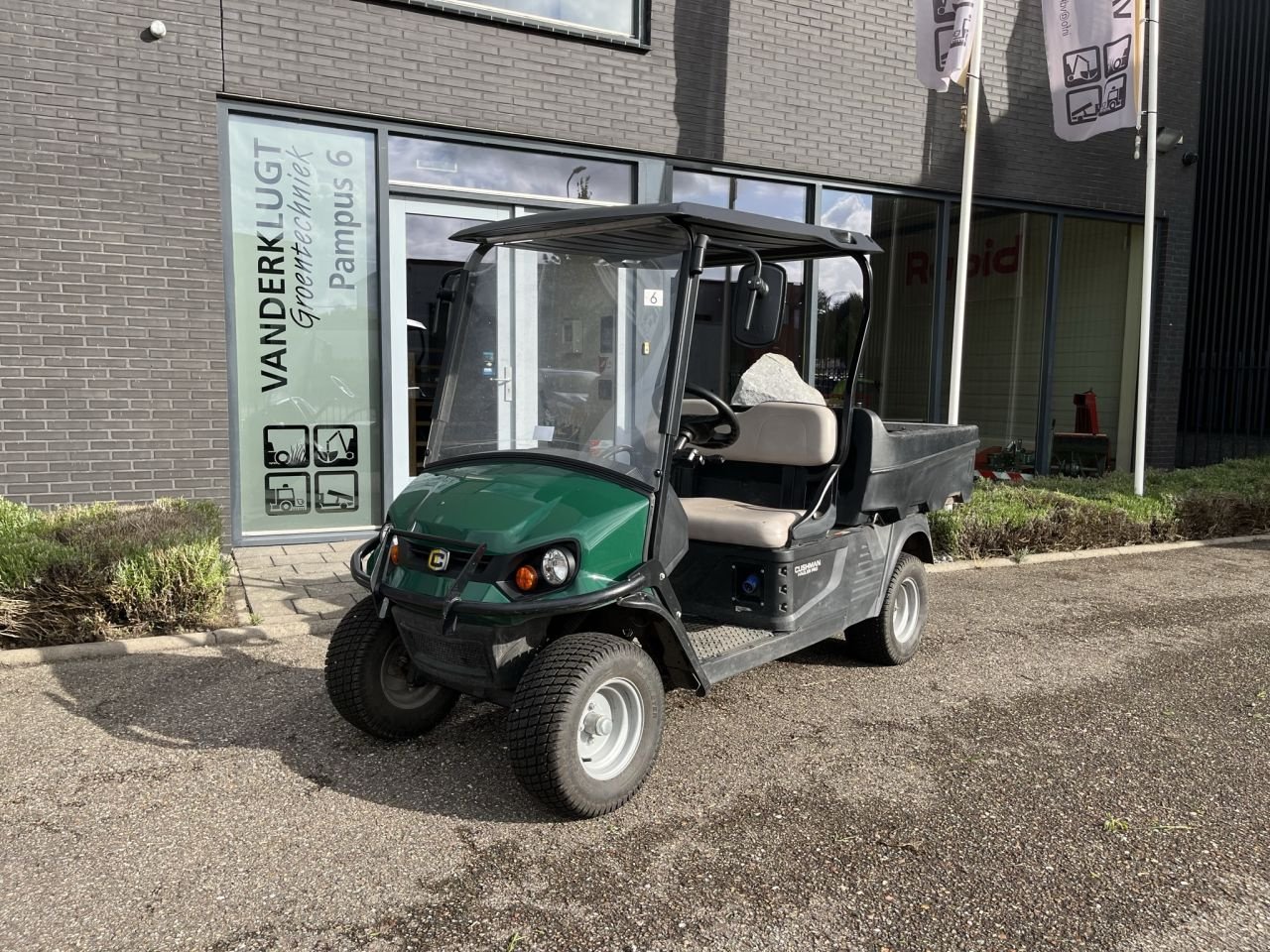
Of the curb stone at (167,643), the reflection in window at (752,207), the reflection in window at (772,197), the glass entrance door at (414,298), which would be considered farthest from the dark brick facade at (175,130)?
the curb stone at (167,643)

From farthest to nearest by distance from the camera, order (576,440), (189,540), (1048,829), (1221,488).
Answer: (1221,488)
(189,540)
(576,440)
(1048,829)

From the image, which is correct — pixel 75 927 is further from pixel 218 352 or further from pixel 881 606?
pixel 218 352

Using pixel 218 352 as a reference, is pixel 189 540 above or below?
below

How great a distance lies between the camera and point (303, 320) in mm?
7254

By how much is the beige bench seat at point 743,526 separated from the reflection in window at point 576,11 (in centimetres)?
513

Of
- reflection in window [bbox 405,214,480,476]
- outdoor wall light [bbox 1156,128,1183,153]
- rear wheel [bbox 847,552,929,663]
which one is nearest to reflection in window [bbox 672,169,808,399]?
reflection in window [bbox 405,214,480,476]

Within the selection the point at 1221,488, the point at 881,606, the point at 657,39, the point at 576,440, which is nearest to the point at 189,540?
the point at 576,440

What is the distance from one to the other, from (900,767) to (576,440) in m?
1.70

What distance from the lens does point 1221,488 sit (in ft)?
28.7

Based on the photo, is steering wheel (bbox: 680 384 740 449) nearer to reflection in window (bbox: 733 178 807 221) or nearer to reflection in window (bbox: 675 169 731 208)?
reflection in window (bbox: 675 169 731 208)

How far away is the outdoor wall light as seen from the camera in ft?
34.0

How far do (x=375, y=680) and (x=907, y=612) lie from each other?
108 inches

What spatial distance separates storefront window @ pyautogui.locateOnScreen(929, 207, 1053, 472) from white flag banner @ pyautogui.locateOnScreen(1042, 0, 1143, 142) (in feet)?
5.59

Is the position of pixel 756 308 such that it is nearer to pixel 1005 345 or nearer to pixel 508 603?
pixel 508 603
